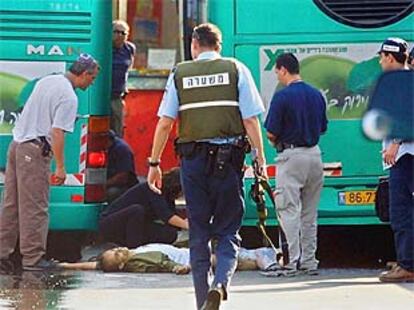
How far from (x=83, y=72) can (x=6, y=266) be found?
1700 mm

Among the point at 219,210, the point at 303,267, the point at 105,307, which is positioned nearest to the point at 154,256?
the point at 303,267

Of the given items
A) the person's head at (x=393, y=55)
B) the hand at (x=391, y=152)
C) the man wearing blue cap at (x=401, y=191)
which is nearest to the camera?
the hand at (x=391, y=152)

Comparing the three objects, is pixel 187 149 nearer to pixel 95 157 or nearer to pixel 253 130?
pixel 253 130

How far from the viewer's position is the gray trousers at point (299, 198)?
9.55m

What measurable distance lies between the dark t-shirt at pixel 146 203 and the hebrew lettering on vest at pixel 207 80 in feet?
9.83

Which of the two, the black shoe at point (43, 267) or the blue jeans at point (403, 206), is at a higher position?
the blue jeans at point (403, 206)

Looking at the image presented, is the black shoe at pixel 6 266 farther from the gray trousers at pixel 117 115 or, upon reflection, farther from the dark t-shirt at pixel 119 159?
the gray trousers at pixel 117 115

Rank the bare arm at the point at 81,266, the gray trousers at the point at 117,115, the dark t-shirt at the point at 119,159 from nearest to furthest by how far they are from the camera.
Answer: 1. the bare arm at the point at 81,266
2. the dark t-shirt at the point at 119,159
3. the gray trousers at the point at 117,115

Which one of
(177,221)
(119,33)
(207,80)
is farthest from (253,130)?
(119,33)

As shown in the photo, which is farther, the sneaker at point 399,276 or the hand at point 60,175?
the hand at point 60,175

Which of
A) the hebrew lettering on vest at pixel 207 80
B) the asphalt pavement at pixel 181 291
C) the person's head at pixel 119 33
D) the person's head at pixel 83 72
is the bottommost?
the asphalt pavement at pixel 181 291

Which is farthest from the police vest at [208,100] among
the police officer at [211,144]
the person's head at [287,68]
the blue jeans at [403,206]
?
the person's head at [287,68]

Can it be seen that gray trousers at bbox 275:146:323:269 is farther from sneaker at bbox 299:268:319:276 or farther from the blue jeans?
the blue jeans

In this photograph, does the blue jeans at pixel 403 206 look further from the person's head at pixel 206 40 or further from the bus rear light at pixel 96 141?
the bus rear light at pixel 96 141
